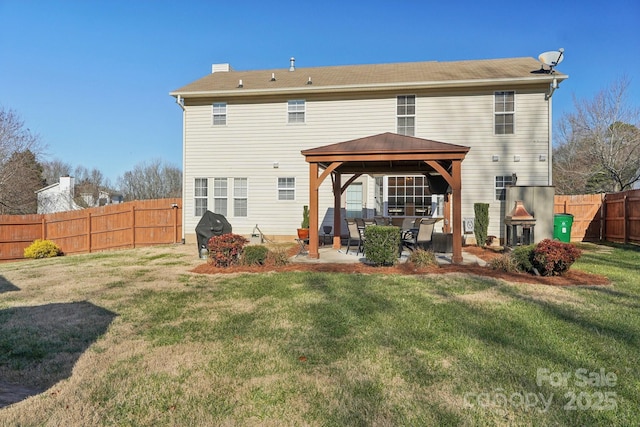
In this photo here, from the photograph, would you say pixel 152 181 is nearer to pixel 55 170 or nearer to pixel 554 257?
pixel 55 170

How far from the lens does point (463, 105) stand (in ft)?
42.0

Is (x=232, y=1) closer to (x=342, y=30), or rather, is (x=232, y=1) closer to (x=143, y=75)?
(x=342, y=30)

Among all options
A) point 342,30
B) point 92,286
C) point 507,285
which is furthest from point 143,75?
point 507,285

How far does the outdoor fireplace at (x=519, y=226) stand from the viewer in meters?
9.27

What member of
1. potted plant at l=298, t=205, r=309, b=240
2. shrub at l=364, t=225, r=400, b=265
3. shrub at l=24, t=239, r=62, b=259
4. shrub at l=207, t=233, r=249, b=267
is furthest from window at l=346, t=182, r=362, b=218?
shrub at l=24, t=239, r=62, b=259

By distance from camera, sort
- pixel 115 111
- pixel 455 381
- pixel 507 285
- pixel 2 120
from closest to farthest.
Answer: pixel 455 381, pixel 507 285, pixel 2 120, pixel 115 111

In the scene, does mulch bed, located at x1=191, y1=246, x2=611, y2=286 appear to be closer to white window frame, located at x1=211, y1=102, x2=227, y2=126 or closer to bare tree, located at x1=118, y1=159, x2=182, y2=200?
white window frame, located at x1=211, y1=102, x2=227, y2=126

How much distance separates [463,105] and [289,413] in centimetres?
1270

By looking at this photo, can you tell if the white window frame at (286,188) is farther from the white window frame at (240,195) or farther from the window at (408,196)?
the window at (408,196)

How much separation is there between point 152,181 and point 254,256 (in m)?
37.5

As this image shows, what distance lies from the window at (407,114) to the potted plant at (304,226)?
14.7ft

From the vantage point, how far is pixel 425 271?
7324 millimetres

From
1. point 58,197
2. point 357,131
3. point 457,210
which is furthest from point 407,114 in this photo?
point 58,197

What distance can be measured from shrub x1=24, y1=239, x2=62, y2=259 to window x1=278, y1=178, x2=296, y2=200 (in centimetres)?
973
